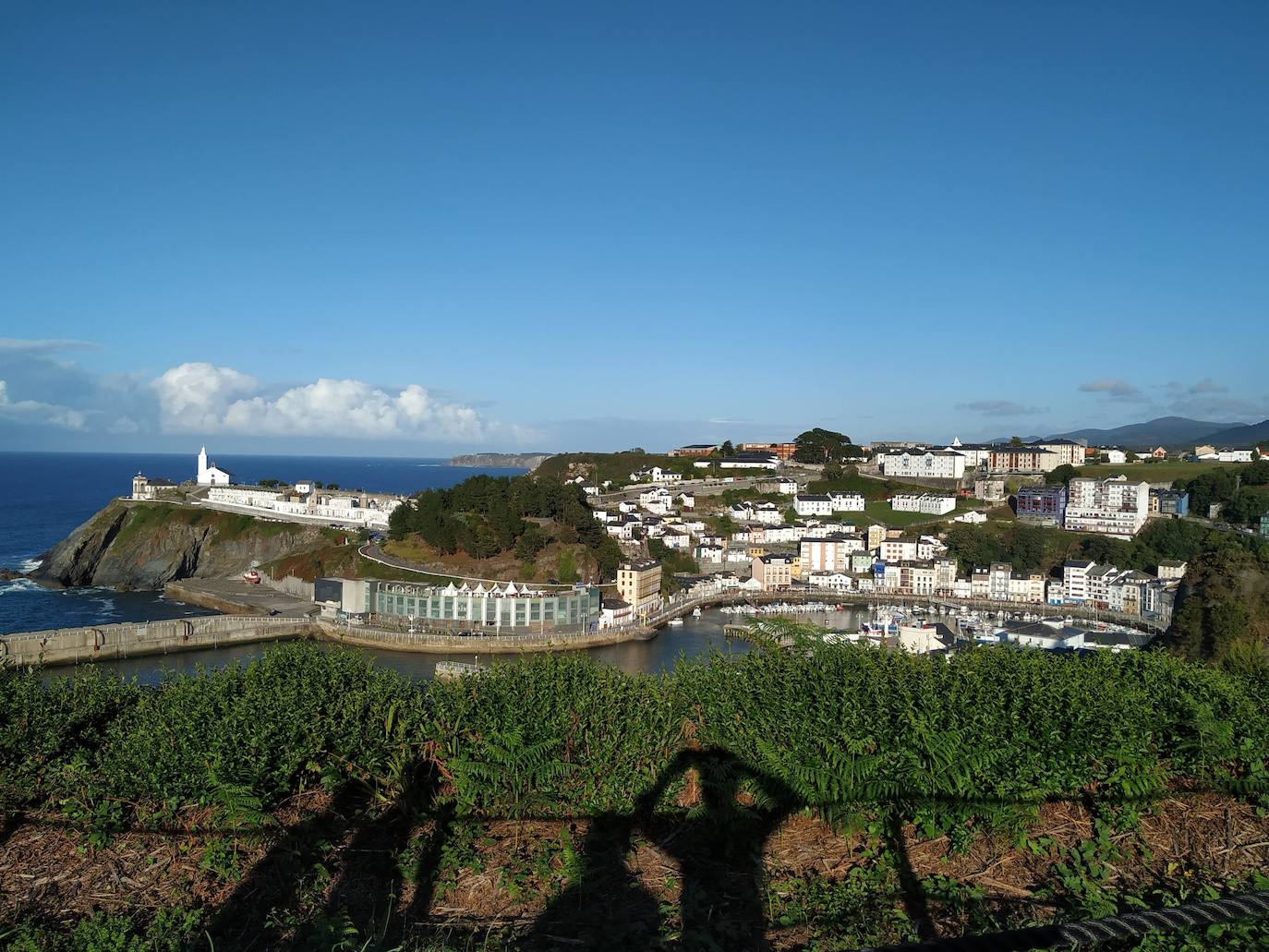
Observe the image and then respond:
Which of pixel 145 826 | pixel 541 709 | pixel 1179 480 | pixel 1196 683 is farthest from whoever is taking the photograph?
pixel 1179 480

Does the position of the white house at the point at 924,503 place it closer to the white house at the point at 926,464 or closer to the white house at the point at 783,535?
the white house at the point at 926,464

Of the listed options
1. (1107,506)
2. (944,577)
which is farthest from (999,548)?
(1107,506)

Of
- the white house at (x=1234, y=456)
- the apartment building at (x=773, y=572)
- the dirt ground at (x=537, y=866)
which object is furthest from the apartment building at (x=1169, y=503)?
the dirt ground at (x=537, y=866)

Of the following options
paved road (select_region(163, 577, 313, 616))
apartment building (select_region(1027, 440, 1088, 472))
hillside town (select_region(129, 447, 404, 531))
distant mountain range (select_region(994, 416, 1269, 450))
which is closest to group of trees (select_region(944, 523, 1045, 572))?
apartment building (select_region(1027, 440, 1088, 472))

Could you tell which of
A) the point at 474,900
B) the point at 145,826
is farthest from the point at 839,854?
the point at 145,826

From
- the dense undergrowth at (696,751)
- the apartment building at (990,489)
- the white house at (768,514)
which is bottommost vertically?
the white house at (768,514)

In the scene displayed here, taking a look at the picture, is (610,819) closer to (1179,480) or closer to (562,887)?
(562,887)
